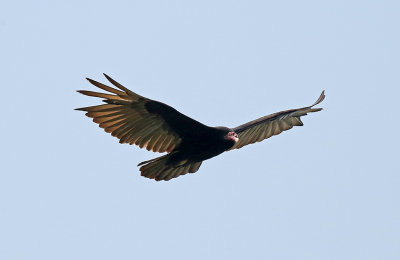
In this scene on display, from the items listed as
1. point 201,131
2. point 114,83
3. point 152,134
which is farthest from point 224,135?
point 114,83

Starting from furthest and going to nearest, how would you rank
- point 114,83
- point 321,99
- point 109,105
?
point 321,99 < point 109,105 < point 114,83

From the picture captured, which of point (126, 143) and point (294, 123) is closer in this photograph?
point (126, 143)

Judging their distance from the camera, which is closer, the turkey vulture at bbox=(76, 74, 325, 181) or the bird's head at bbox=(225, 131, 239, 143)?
the turkey vulture at bbox=(76, 74, 325, 181)

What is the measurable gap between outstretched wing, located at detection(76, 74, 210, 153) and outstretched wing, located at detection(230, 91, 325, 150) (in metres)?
1.50

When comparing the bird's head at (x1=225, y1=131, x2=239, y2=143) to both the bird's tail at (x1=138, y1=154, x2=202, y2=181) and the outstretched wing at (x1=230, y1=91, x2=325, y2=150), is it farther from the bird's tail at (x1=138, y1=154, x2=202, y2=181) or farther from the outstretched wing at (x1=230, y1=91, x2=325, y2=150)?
the outstretched wing at (x1=230, y1=91, x2=325, y2=150)

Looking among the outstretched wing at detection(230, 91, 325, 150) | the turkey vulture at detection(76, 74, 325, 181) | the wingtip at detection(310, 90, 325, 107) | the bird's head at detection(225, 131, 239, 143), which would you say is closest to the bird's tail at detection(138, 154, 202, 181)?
the turkey vulture at detection(76, 74, 325, 181)

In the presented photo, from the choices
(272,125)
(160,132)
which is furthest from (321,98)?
(160,132)

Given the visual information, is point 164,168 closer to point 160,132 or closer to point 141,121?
point 160,132

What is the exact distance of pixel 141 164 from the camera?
1021 centimetres

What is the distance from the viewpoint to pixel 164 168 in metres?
10.4

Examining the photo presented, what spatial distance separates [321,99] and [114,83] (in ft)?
11.4

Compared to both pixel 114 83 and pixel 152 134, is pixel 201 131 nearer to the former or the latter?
pixel 152 134

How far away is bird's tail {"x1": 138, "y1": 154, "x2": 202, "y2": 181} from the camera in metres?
10.3

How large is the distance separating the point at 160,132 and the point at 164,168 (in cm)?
50
